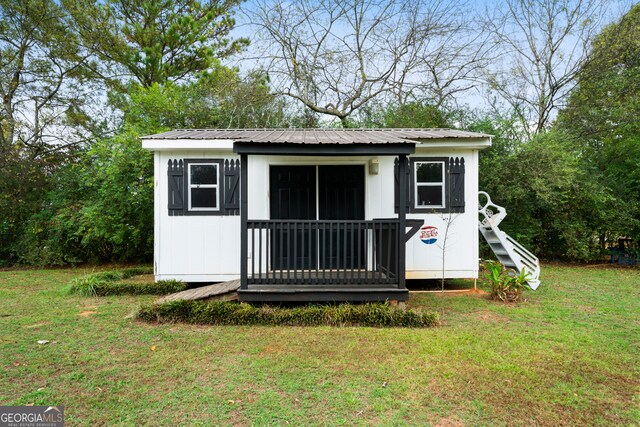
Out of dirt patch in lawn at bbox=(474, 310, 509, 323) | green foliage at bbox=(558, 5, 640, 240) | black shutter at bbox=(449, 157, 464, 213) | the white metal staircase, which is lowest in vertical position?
dirt patch in lawn at bbox=(474, 310, 509, 323)

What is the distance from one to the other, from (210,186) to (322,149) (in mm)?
2754

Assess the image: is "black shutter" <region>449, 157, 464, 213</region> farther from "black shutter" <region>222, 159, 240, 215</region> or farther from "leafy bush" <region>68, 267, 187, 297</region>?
"leafy bush" <region>68, 267, 187, 297</region>

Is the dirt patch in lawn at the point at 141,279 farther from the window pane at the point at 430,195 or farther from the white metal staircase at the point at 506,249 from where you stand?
the white metal staircase at the point at 506,249

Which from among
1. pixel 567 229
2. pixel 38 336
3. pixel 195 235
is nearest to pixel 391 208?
pixel 195 235

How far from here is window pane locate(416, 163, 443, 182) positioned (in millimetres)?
7094

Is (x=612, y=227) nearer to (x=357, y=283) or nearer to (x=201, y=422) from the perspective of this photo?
(x=357, y=283)

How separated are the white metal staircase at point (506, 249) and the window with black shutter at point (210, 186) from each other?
200 inches

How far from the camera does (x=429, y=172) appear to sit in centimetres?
712

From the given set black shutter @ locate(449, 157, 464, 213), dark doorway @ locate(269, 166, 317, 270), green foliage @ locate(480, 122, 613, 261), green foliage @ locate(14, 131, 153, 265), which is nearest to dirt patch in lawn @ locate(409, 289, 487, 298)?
black shutter @ locate(449, 157, 464, 213)

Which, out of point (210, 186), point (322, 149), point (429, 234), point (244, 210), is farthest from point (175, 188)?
point (429, 234)

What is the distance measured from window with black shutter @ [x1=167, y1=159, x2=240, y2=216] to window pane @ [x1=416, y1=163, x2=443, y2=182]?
3523mm

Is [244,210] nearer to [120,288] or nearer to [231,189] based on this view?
[231,189]

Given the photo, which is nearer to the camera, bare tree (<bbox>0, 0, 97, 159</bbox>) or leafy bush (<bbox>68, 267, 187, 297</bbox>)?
leafy bush (<bbox>68, 267, 187, 297</bbox>)

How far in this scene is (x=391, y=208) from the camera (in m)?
6.95
